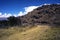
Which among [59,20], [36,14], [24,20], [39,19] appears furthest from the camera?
[24,20]

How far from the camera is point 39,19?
168 ft

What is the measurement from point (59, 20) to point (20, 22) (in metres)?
24.9

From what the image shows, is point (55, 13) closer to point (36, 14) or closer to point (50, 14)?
point (50, 14)

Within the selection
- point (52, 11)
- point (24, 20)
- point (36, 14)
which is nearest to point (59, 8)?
point (52, 11)

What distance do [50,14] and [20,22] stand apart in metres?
17.9

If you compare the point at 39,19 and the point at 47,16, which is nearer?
the point at 47,16

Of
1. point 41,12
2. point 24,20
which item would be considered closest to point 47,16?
point 41,12

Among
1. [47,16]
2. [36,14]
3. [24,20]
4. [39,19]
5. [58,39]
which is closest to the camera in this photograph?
[58,39]

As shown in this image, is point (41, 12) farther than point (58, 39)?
Yes

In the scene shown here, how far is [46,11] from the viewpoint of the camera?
51438mm

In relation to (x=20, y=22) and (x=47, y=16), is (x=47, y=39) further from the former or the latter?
(x=20, y=22)

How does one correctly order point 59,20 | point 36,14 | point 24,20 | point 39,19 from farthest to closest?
point 24,20 < point 36,14 < point 39,19 < point 59,20

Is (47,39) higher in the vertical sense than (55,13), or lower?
lower

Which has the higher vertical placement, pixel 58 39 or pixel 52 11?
pixel 52 11
